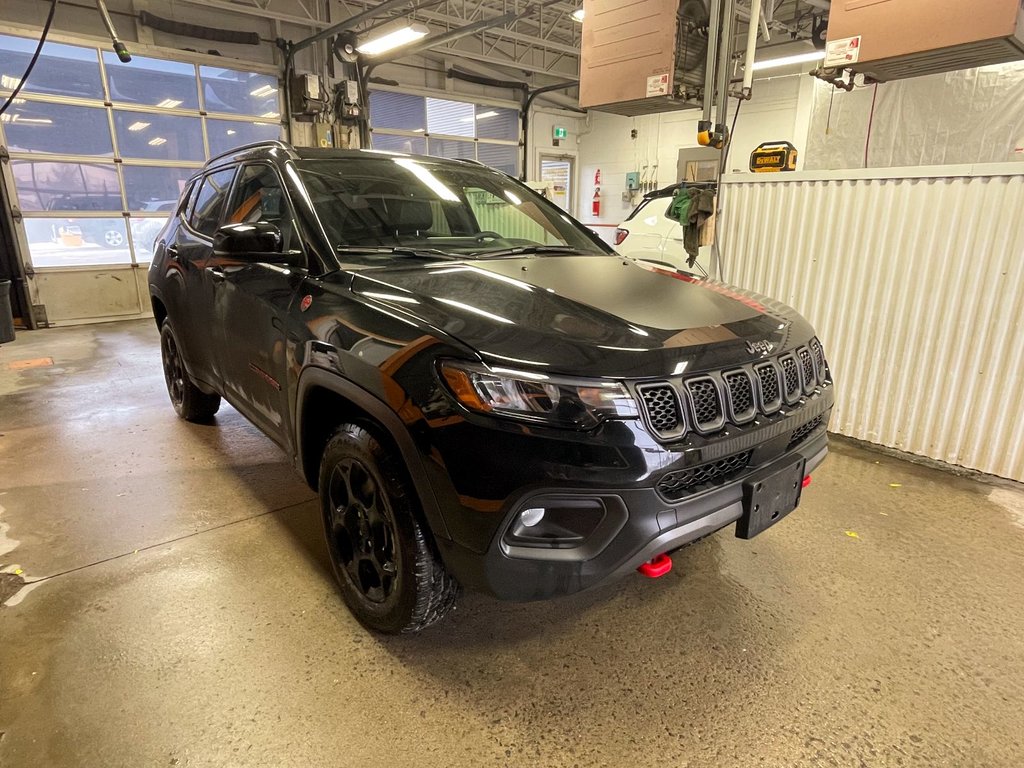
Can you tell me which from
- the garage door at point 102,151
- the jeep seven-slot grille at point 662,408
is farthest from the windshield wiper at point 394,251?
the garage door at point 102,151

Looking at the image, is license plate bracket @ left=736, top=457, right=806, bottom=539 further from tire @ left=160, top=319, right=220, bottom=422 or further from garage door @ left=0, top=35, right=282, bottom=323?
garage door @ left=0, top=35, right=282, bottom=323

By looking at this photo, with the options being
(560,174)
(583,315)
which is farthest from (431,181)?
(560,174)

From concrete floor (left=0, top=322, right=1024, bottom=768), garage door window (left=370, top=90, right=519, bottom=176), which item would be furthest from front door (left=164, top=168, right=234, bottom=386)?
garage door window (left=370, top=90, right=519, bottom=176)

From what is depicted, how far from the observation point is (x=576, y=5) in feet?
30.1

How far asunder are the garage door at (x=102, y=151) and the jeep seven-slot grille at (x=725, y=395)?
29.7ft

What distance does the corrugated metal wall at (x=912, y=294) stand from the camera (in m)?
3.04

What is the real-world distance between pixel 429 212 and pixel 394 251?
431 mm

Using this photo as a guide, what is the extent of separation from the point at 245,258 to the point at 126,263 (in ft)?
25.2

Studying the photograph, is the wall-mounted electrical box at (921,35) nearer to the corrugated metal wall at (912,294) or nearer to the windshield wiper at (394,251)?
the corrugated metal wall at (912,294)

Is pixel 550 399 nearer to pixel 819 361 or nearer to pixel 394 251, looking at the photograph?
pixel 394 251

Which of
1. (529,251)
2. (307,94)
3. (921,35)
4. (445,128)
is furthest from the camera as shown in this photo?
(445,128)

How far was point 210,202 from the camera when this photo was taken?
→ 3.16 meters

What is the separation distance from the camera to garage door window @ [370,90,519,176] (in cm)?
1055

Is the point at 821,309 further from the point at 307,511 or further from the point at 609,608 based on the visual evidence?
the point at 307,511
